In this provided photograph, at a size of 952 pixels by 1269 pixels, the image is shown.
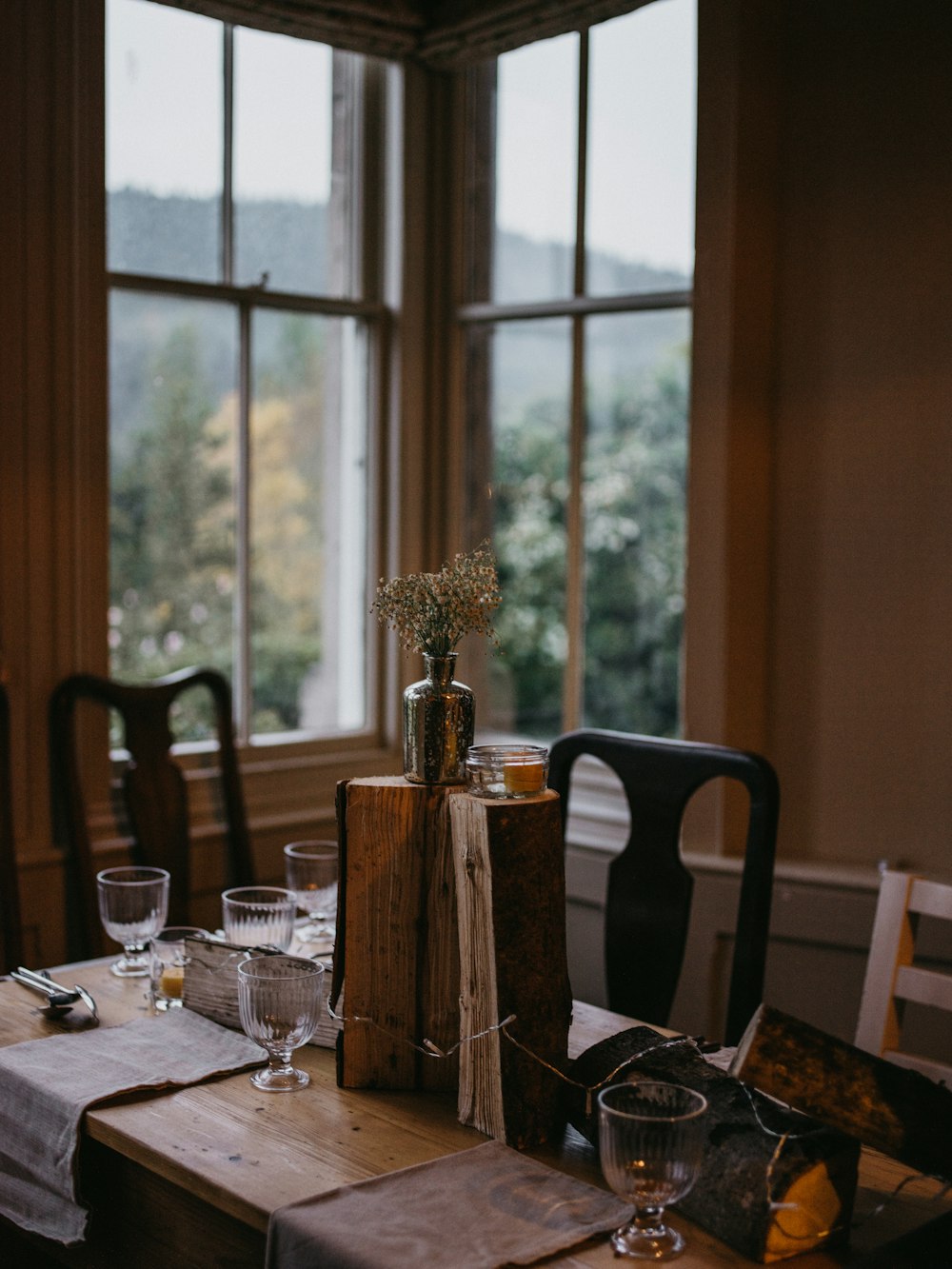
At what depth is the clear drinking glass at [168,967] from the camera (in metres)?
1.80

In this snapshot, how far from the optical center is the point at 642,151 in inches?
116

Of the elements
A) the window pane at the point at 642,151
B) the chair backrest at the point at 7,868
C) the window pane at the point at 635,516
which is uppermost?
the window pane at the point at 642,151

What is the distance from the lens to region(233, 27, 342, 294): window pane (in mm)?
3070

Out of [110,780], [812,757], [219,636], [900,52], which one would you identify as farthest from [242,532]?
[900,52]

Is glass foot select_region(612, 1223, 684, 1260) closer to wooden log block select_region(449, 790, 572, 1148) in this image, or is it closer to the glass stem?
the glass stem

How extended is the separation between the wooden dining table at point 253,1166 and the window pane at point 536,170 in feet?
7.02

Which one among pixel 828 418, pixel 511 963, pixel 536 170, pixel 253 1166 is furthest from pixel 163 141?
pixel 253 1166

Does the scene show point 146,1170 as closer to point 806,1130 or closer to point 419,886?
point 419,886

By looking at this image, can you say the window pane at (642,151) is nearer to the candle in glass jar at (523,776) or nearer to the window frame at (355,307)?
the window frame at (355,307)

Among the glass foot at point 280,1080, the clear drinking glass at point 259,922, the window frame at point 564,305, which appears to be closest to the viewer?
the glass foot at point 280,1080

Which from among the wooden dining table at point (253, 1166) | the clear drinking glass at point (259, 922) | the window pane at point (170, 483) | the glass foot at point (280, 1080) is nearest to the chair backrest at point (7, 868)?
the window pane at point (170, 483)

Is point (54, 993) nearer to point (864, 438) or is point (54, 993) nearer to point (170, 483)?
point (170, 483)

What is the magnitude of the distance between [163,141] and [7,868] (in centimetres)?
158

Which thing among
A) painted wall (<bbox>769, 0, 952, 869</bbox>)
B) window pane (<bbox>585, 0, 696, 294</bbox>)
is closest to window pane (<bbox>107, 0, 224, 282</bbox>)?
window pane (<bbox>585, 0, 696, 294</bbox>)
